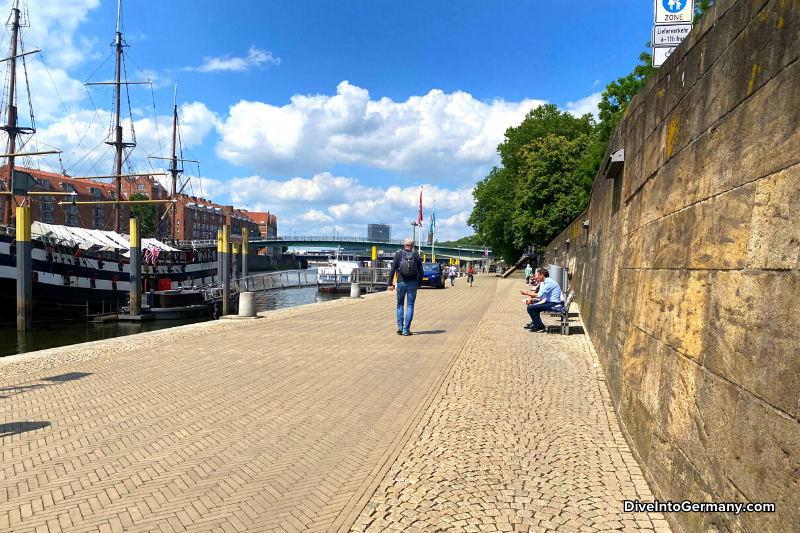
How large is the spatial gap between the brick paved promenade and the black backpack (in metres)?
2.89

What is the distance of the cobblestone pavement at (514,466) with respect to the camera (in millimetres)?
3000

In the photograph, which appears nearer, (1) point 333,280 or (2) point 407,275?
(2) point 407,275

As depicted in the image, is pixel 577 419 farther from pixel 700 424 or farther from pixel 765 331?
pixel 765 331

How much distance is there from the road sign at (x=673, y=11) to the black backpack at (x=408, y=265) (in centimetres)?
581

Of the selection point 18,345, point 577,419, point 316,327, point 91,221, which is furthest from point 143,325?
point 91,221

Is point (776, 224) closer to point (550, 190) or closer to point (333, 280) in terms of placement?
point (333, 280)

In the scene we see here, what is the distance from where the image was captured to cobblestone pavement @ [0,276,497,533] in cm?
309

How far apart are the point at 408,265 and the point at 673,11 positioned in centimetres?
619

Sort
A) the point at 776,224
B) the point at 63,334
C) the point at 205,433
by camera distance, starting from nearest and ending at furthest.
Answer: the point at 776,224, the point at 205,433, the point at 63,334

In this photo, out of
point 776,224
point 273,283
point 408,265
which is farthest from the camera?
point 273,283

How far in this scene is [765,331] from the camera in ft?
7.17

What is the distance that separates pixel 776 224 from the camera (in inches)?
86.9

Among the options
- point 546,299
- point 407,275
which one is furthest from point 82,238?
point 546,299

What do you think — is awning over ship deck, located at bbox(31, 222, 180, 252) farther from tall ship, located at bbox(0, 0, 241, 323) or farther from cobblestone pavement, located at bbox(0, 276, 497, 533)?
cobblestone pavement, located at bbox(0, 276, 497, 533)
